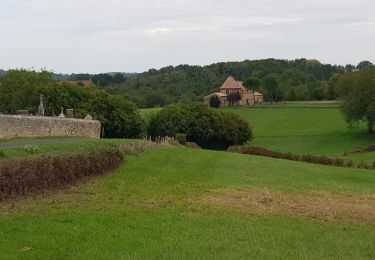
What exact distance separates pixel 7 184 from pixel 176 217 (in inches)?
188

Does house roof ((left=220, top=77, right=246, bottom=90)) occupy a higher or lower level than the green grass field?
higher

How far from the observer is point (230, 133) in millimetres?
85188

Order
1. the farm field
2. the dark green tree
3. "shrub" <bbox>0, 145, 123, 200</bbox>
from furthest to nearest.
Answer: the dark green tree
"shrub" <bbox>0, 145, 123, 200</bbox>
the farm field

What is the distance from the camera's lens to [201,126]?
81.7 m

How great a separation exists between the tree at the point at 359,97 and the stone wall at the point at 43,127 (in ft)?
191

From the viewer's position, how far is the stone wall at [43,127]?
114 ft

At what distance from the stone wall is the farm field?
45.5 ft

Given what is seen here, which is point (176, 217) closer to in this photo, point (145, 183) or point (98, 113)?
point (145, 183)

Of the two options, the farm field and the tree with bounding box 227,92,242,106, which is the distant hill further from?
the farm field

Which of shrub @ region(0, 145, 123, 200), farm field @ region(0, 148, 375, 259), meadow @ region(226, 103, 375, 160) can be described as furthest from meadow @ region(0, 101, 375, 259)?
meadow @ region(226, 103, 375, 160)

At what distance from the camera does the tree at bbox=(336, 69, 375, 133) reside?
93094mm

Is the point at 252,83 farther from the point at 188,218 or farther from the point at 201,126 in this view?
the point at 188,218

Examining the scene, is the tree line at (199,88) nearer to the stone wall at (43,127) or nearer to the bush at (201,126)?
the bush at (201,126)

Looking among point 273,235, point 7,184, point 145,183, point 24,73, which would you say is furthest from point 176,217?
point 24,73
